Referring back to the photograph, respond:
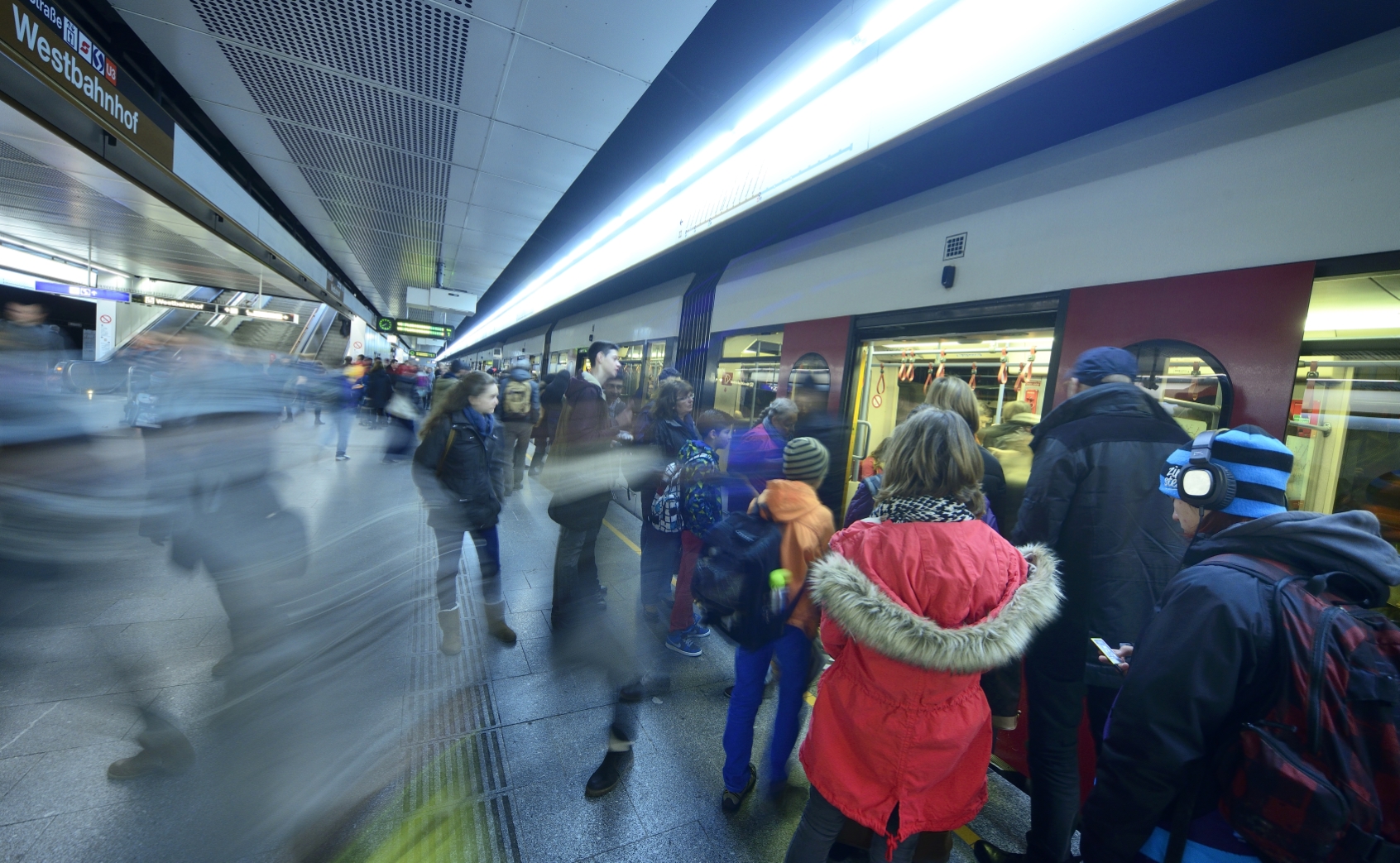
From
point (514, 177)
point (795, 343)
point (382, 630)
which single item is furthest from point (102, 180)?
point (795, 343)

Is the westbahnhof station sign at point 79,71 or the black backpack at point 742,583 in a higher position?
the westbahnhof station sign at point 79,71

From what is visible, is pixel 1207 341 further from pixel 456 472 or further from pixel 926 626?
pixel 456 472

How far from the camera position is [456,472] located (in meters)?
2.98

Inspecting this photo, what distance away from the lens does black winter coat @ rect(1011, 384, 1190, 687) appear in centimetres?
190

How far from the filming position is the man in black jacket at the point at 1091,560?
191 cm

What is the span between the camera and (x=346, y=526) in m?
5.16

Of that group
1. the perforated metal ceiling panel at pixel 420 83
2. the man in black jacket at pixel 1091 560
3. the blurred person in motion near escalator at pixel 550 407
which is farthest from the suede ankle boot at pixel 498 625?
the perforated metal ceiling panel at pixel 420 83

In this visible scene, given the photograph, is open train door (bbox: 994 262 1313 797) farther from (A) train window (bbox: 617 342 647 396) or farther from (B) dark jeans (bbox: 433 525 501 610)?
(A) train window (bbox: 617 342 647 396)

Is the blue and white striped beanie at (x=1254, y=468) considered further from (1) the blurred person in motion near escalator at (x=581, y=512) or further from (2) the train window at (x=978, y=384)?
(1) the blurred person in motion near escalator at (x=581, y=512)

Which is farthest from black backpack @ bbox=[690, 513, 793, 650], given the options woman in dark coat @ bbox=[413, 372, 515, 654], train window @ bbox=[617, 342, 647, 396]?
train window @ bbox=[617, 342, 647, 396]

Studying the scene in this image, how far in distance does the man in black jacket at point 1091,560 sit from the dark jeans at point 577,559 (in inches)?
84.9

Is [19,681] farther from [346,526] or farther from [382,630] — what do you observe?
[346,526]

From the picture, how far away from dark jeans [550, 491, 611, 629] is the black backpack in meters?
1.16

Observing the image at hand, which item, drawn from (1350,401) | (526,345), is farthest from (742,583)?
(526,345)
